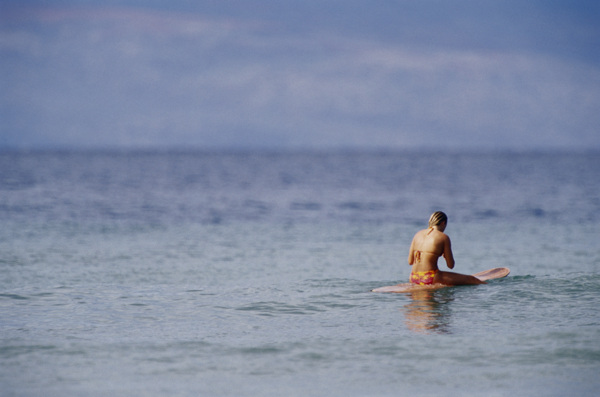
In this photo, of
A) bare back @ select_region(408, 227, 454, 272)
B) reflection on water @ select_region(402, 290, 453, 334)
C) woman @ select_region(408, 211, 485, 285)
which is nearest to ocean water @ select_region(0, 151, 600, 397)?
reflection on water @ select_region(402, 290, 453, 334)

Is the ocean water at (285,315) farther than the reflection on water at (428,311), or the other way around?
the reflection on water at (428,311)

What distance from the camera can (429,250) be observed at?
1352 centimetres

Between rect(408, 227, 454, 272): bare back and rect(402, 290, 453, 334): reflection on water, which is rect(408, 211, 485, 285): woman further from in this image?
rect(402, 290, 453, 334): reflection on water

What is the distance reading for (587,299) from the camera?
13250 mm

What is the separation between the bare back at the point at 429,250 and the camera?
13.4 meters

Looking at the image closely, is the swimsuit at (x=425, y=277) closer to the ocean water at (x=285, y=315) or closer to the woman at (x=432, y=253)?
the woman at (x=432, y=253)

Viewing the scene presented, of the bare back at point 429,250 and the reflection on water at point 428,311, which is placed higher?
the bare back at point 429,250

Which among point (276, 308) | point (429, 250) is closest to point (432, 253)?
point (429, 250)

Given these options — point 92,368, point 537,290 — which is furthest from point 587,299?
point 92,368

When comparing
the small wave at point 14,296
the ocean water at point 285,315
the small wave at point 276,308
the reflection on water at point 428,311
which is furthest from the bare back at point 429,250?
the small wave at point 14,296

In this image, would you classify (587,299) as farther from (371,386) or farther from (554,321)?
(371,386)

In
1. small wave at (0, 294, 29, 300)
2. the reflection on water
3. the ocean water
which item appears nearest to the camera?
the ocean water

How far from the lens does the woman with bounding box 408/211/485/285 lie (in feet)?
44.0

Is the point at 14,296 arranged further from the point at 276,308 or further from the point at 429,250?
the point at 429,250
